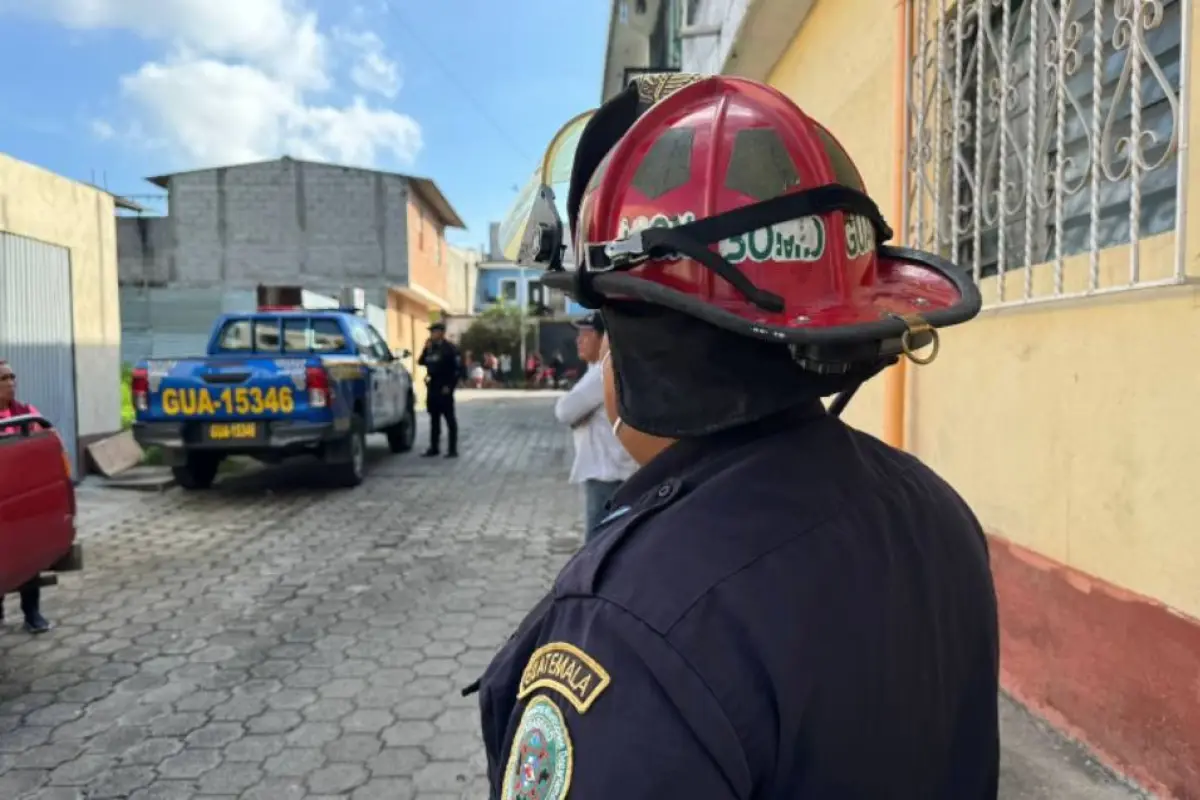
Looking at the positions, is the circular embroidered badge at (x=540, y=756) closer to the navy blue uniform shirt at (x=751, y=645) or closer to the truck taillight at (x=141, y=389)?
the navy blue uniform shirt at (x=751, y=645)

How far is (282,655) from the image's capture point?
171 inches

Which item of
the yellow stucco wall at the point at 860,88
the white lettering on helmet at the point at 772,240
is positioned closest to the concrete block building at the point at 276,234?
the yellow stucco wall at the point at 860,88

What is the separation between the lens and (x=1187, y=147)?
235cm

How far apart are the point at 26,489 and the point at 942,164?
4.58 metres

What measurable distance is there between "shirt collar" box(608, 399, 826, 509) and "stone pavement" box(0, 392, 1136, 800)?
2416 mm

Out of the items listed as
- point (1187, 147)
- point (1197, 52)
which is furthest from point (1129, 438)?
point (1197, 52)

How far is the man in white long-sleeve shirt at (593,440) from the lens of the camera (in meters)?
4.27

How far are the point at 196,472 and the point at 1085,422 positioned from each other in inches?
341

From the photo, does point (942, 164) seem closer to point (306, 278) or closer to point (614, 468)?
point (614, 468)

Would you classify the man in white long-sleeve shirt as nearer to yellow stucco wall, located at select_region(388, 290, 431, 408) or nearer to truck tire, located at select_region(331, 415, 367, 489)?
truck tire, located at select_region(331, 415, 367, 489)

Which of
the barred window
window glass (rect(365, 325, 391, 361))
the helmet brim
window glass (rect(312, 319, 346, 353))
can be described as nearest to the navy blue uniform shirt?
the helmet brim

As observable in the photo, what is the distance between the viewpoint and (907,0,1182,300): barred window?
8.58ft

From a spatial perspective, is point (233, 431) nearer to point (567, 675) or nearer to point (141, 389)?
point (141, 389)

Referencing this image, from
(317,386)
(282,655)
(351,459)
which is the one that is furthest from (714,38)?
(282,655)
